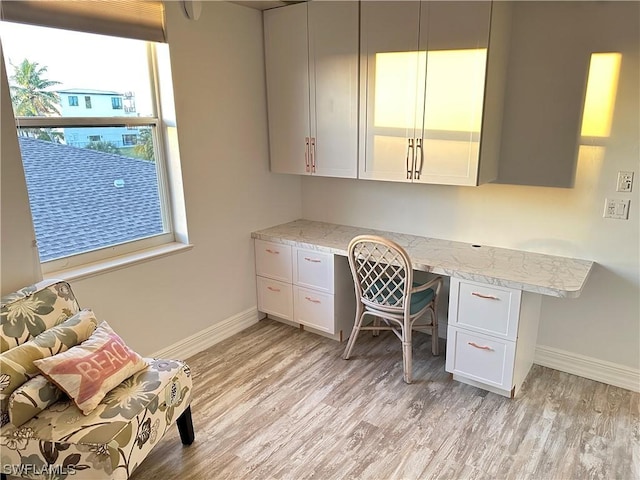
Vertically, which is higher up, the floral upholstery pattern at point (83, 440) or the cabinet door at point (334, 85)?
the cabinet door at point (334, 85)

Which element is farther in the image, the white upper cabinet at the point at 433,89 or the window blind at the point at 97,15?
the white upper cabinet at the point at 433,89

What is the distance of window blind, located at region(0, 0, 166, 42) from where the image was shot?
2119 millimetres

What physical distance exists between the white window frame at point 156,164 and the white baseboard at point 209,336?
27.4 inches

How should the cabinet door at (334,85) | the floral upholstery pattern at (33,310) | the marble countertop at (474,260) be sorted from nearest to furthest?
the floral upholstery pattern at (33,310) < the marble countertop at (474,260) < the cabinet door at (334,85)

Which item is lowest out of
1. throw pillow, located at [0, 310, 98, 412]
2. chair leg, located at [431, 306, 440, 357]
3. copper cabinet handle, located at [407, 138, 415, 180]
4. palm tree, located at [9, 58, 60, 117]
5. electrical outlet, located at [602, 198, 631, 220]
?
chair leg, located at [431, 306, 440, 357]

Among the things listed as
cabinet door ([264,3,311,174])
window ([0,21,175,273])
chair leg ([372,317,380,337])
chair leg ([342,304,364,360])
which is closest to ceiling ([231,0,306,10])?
cabinet door ([264,3,311,174])

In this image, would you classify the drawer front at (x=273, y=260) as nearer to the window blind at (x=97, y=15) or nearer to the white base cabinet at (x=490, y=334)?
the white base cabinet at (x=490, y=334)

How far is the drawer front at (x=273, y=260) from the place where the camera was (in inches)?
132

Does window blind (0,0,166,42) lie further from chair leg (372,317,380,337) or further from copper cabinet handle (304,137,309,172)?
chair leg (372,317,380,337)

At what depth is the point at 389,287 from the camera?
284 cm

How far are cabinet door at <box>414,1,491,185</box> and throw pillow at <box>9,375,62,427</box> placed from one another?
7.39 ft

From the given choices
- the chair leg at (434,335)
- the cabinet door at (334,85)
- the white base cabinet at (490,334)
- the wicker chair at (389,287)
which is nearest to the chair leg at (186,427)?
the wicker chair at (389,287)

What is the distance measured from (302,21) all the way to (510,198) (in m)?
1.81

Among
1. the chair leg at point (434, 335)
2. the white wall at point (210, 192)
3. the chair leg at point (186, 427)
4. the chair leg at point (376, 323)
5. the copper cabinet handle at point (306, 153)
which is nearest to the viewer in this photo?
the chair leg at point (186, 427)
